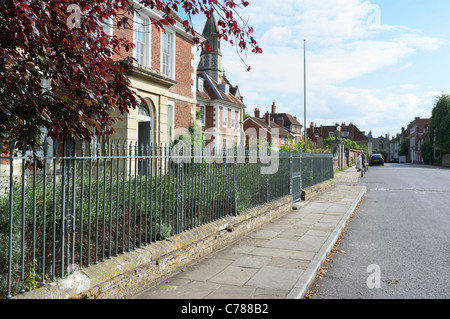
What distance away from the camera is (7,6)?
9.16ft

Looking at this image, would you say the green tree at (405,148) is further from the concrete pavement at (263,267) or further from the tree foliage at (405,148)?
the concrete pavement at (263,267)

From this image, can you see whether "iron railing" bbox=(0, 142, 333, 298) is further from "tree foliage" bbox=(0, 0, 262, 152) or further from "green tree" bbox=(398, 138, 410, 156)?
"green tree" bbox=(398, 138, 410, 156)

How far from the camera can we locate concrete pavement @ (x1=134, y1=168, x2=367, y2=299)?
165 inches

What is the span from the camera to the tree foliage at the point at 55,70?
2.86 meters

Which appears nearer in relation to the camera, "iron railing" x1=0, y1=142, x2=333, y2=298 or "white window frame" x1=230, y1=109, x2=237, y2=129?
"iron railing" x1=0, y1=142, x2=333, y2=298

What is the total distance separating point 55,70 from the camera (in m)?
3.39

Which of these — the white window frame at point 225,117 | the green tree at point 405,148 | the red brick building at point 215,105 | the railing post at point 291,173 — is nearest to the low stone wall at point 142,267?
the railing post at point 291,173

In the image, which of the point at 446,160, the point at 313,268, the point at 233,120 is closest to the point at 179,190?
the point at 313,268

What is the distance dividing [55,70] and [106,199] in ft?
7.45

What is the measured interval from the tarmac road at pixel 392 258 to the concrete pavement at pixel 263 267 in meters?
0.31

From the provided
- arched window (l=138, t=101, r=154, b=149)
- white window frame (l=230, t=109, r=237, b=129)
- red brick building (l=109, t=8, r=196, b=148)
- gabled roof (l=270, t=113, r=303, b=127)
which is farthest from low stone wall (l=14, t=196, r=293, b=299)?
gabled roof (l=270, t=113, r=303, b=127)

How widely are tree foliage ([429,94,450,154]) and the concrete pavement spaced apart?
168 feet

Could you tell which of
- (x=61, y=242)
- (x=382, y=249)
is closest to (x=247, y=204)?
(x=382, y=249)
